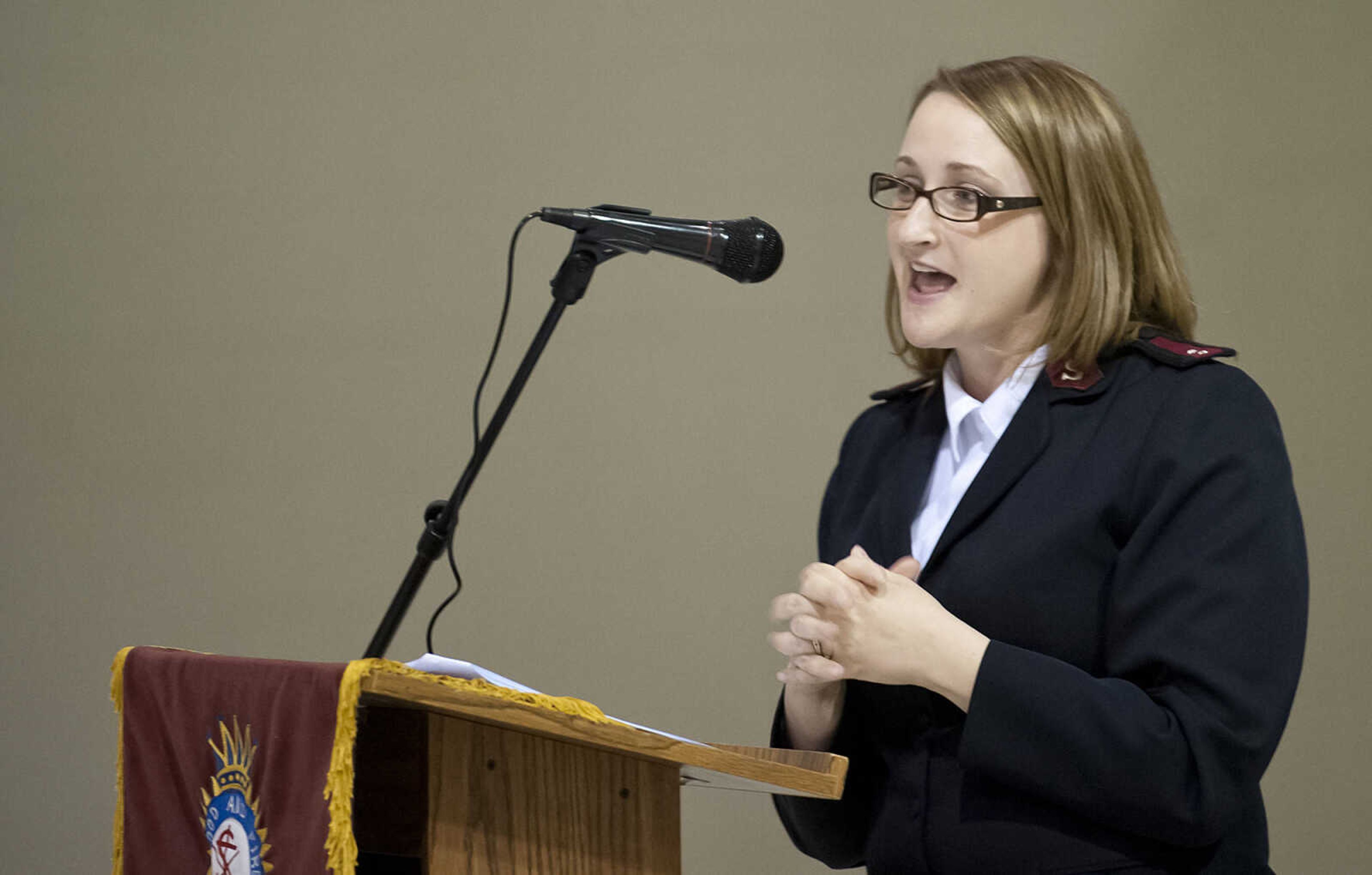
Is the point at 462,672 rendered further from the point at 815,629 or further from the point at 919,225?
the point at 919,225

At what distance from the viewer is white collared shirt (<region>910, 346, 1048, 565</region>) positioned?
1.65 m

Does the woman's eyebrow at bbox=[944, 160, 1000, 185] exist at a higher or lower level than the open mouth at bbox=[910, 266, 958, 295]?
higher

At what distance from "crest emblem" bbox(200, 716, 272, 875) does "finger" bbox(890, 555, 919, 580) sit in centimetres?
75

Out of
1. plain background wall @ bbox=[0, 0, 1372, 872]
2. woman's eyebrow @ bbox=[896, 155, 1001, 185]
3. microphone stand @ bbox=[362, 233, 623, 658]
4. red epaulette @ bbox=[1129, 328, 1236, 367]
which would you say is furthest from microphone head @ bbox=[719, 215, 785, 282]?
plain background wall @ bbox=[0, 0, 1372, 872]

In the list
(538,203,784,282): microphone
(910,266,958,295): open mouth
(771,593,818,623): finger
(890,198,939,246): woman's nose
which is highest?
(890,198,939,246): woman's nose

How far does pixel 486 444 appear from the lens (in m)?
1.46

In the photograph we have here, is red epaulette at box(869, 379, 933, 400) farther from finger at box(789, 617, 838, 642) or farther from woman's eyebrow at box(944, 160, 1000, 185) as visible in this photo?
finger at box(789, 617, 838, 642)

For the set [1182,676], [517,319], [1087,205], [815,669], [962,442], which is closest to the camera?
[1182,676]

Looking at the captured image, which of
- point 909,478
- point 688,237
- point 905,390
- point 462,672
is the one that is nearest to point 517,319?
point 905,390

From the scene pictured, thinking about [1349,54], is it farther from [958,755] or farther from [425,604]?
[425,604]

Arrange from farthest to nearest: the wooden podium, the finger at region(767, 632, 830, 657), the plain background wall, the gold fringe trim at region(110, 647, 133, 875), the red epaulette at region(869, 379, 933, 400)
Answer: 1. the plain background wall
2. the red epaulette at region(869, 379, 933, 400)
3. the finger at region(767, 632, 830, 657)
4. the gold fringe trim at region(110, 647, 133, 875)
5. the wooden podium

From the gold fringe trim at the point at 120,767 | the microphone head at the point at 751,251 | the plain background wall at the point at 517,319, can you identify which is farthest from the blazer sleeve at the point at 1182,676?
the plain background wall at the point at 517,319

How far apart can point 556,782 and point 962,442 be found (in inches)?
28.9

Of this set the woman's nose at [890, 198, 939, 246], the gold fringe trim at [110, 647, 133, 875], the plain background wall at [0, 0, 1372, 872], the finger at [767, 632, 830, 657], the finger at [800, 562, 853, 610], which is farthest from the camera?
the plain background wall at [0, 0, 1372, 872]
